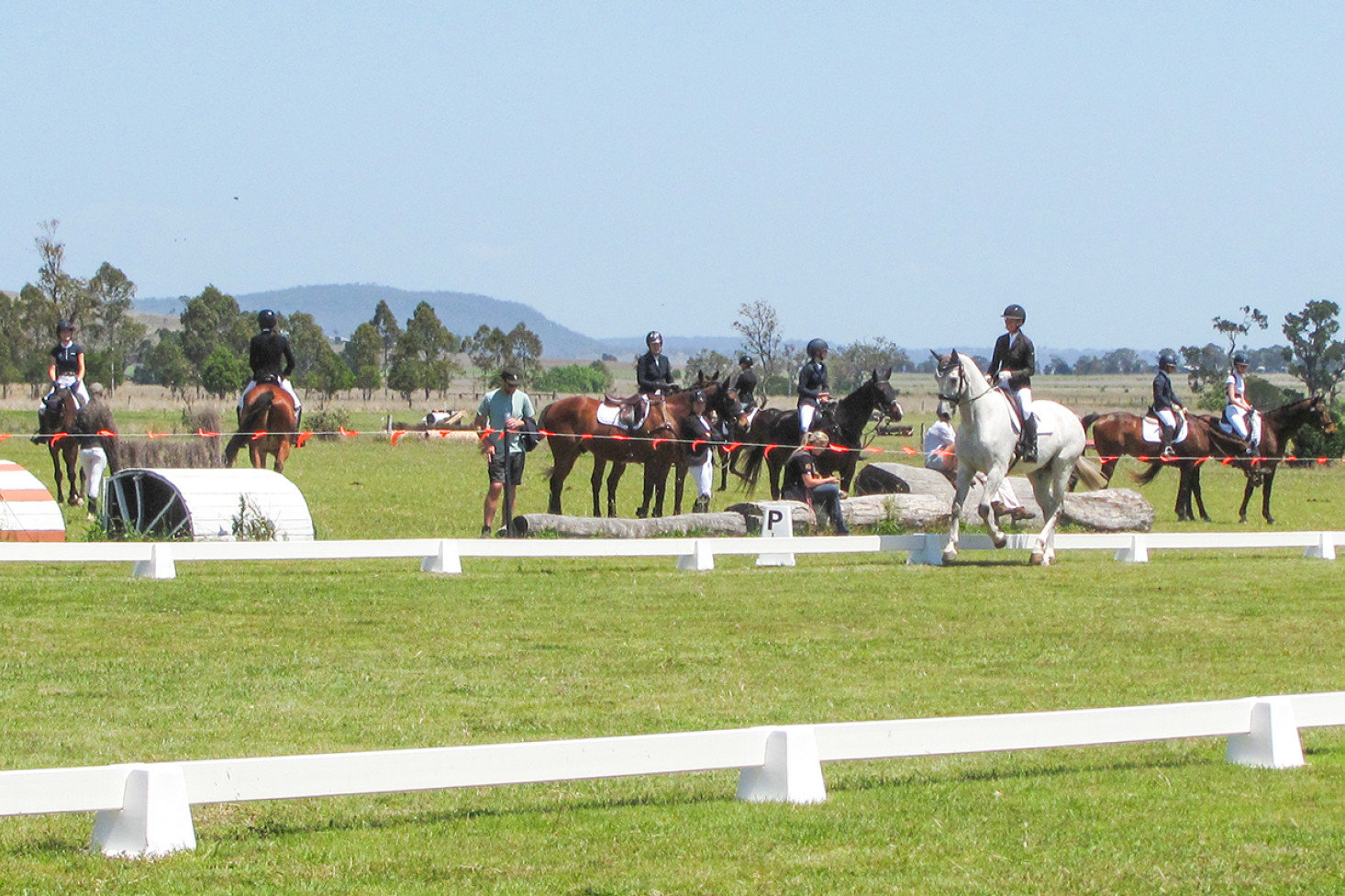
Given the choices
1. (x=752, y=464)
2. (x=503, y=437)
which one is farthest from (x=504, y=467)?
(x=752, y=464)

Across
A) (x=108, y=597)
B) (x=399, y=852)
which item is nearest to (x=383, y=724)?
(x=399, y=852)

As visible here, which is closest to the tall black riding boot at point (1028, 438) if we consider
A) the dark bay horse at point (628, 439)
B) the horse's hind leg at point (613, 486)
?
the dark bay horse at point (628, 439)

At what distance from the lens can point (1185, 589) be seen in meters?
15.6

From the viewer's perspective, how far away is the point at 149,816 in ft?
20.6

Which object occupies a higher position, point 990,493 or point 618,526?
point 990,493

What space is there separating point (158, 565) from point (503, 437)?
515 cm

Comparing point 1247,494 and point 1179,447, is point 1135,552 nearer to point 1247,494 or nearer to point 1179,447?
point 1179,447

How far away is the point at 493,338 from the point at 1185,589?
8943cm

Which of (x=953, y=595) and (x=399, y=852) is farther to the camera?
(x=953, y=595)

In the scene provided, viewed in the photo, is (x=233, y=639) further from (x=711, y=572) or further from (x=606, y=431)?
(x=606, y=431)

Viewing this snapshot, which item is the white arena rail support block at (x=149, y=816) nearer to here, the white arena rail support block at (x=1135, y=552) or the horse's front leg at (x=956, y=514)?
the horse's front leg at (x=956, y=514)

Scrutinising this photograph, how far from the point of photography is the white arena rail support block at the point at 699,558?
54.2 feet

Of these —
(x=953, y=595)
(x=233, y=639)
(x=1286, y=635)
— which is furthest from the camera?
(x=953, y=595)

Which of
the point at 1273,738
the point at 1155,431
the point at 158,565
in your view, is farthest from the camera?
the point at 1155,431
